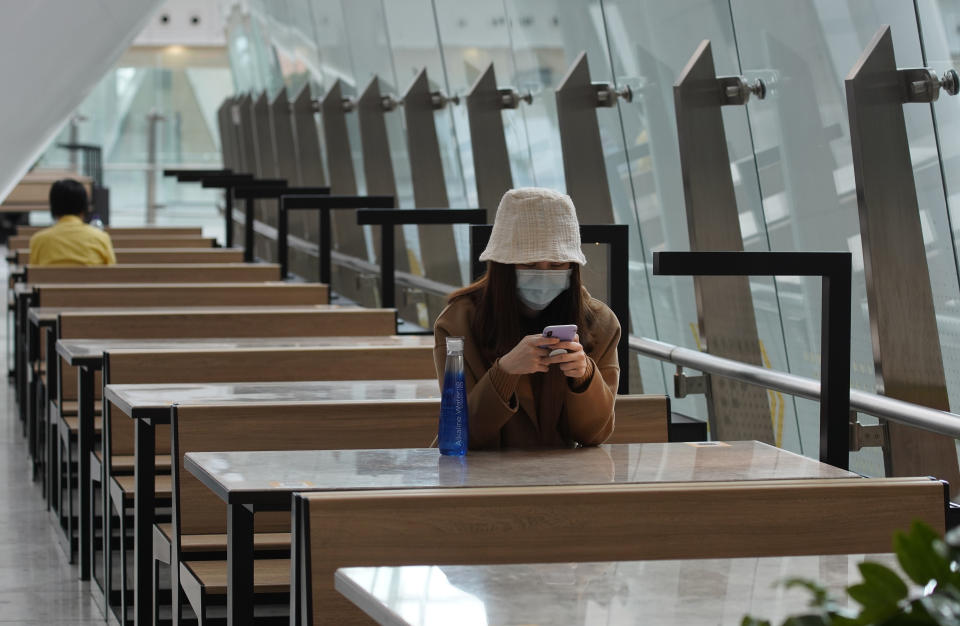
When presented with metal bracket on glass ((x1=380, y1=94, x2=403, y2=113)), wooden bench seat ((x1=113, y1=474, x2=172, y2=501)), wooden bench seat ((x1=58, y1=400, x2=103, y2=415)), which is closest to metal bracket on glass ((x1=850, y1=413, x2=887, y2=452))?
wooden bench seat ((x1=113, y1=474, x2=172, y2=501))

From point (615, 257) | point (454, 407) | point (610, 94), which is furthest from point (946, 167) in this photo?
point (610, 94)

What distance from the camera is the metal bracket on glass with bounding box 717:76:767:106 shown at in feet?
14.0

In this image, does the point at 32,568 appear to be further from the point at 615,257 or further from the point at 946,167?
the point at 946,167

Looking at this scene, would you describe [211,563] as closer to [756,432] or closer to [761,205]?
[756,432]

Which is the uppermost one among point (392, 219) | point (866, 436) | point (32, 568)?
point (392, 219)

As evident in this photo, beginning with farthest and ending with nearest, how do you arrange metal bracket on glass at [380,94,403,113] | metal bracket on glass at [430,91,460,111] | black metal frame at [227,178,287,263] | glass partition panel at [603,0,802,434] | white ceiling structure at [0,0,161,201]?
metal bracket on glass at [380,94,403,113] < metal bracket on glass at [430,91,460,111] < black metal frame at [227,178,287,263] < glass partition panel at [603,0,802,434] < white ceiling structure at [0,0,161,201]

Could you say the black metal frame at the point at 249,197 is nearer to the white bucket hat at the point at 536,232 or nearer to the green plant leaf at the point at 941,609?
the white bucket hat at the point at 536,232

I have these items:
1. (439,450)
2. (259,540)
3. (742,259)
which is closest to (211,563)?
(259,540)

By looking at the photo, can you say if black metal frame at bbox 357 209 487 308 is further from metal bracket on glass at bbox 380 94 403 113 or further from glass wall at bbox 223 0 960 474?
metal bracket on glass at bbox 380 94 403 113

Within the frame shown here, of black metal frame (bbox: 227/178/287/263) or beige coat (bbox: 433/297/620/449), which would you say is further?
black metal frame (bbox: 227/178/287/263)

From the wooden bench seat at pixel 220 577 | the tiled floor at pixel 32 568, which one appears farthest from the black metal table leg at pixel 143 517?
the tiled floor at pixel 32 568

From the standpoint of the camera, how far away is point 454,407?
99.5 inches

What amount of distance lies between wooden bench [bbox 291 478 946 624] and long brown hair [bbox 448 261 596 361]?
2.36 feet

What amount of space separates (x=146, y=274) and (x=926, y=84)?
14.7ft
